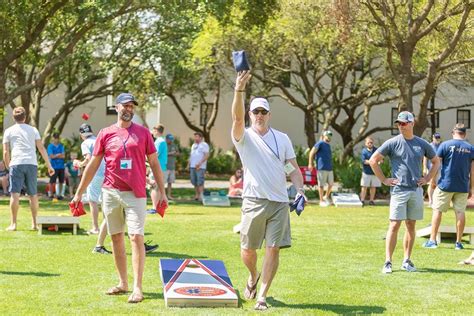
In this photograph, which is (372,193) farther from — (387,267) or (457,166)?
(387,267)

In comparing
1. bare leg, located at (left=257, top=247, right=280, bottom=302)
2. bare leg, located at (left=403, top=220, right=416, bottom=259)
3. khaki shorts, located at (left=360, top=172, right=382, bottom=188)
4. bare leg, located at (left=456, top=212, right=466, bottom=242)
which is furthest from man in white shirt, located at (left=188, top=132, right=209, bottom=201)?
bare leg, located at (left=257, top=247, right=280, bottom=302)

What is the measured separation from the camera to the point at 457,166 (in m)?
13.6

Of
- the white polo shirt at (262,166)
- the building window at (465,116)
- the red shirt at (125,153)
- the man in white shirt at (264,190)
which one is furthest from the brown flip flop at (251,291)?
the building window at (465,116)

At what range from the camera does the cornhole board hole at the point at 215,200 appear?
941 inches

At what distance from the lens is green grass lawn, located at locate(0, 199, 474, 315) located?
8.95 m

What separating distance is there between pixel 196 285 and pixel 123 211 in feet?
3.63

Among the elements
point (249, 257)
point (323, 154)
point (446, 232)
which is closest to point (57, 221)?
point (446, 232)

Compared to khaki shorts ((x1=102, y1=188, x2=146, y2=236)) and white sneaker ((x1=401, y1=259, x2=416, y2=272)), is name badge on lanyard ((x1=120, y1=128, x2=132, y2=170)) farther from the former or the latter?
white sneaker ((x1=401, y1=259, x2=416, y2=272))

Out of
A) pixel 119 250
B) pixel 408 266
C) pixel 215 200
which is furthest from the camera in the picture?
pixel 215 200

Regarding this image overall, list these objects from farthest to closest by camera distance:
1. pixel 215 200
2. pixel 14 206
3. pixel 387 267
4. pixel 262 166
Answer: pixel 215 200 → pixel 14 206 → pixel 387 267 → pixel 262 166

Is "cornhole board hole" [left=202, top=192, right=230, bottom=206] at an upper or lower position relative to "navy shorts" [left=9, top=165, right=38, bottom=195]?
lower

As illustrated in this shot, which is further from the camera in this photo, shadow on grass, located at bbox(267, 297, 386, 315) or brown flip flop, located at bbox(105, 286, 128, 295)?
brown flip flop, located at bbox(105, 286, 128, 295)

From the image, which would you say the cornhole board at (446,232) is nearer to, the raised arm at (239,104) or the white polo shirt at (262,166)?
the white polo shirt at (262,166)

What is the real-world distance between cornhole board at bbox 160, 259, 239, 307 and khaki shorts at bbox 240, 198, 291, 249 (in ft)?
2.02
